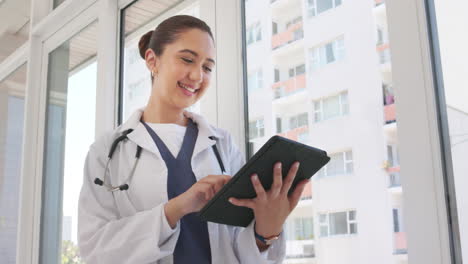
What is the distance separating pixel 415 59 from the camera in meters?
1.32

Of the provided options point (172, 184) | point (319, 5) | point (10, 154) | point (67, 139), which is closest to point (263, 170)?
point (172, 184)

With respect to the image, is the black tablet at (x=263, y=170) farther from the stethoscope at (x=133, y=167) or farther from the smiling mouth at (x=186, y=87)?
the smiling mouth at (x=186, y=87)

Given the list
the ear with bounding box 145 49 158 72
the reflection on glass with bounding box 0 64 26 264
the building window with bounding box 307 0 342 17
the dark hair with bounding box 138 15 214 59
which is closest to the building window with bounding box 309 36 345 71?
the building window with bounding box 307 0 342 17

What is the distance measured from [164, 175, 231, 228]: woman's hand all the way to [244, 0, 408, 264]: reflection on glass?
0.40 meters

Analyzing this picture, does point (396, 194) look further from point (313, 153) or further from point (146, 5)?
point (146, 5)

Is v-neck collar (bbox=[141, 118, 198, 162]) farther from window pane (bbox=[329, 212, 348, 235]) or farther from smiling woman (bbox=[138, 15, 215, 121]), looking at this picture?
window pane (bbox=[329, 212, 348, 235])

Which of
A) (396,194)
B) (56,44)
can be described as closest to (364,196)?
(396,194)

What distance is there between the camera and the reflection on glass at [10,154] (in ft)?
11.3

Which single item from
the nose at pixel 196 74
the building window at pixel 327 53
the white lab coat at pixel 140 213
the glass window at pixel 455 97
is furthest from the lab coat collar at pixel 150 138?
the glass window at pixel 455 97

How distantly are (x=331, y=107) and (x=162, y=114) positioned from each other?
0.47 metres

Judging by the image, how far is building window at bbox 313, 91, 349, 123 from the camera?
5.03 feet

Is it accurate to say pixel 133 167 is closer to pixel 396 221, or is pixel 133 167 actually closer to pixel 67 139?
pixel 396 221

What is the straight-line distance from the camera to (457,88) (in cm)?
126

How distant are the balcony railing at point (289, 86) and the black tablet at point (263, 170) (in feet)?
1.62
